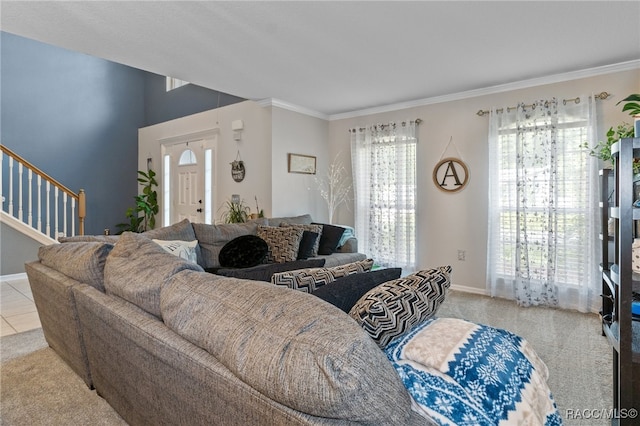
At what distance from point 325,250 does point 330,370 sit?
3.73 metres

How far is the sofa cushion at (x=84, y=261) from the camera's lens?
5.99 feet

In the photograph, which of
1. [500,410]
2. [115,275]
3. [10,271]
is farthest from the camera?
[10,271]

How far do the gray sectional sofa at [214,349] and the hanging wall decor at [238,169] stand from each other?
3.50 meters

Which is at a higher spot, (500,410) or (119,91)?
(119,91)

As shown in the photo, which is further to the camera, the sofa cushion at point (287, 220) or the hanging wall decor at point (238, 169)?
the hanging wall decor at point (238, 169)

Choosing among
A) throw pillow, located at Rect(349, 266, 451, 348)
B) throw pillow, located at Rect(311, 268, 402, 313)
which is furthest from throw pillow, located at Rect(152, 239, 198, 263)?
throw pillow, located at Rect(349, 266, 451, 348)

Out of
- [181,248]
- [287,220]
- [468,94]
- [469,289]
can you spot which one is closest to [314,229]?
[287,220]

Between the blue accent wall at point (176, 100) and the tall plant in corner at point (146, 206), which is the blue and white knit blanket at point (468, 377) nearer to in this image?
the blue accent wall at point (176, 100)

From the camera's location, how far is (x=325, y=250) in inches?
175

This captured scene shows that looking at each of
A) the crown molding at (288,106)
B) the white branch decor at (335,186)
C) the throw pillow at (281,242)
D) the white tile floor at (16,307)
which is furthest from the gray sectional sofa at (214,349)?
the white branch decor at (335,186)

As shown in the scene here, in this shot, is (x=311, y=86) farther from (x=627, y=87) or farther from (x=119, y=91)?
(x=119, y=91)

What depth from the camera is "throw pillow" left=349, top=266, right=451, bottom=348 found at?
104cm

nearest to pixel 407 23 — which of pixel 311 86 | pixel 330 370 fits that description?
pixel 311 86

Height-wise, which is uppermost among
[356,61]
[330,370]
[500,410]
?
[356,61]
